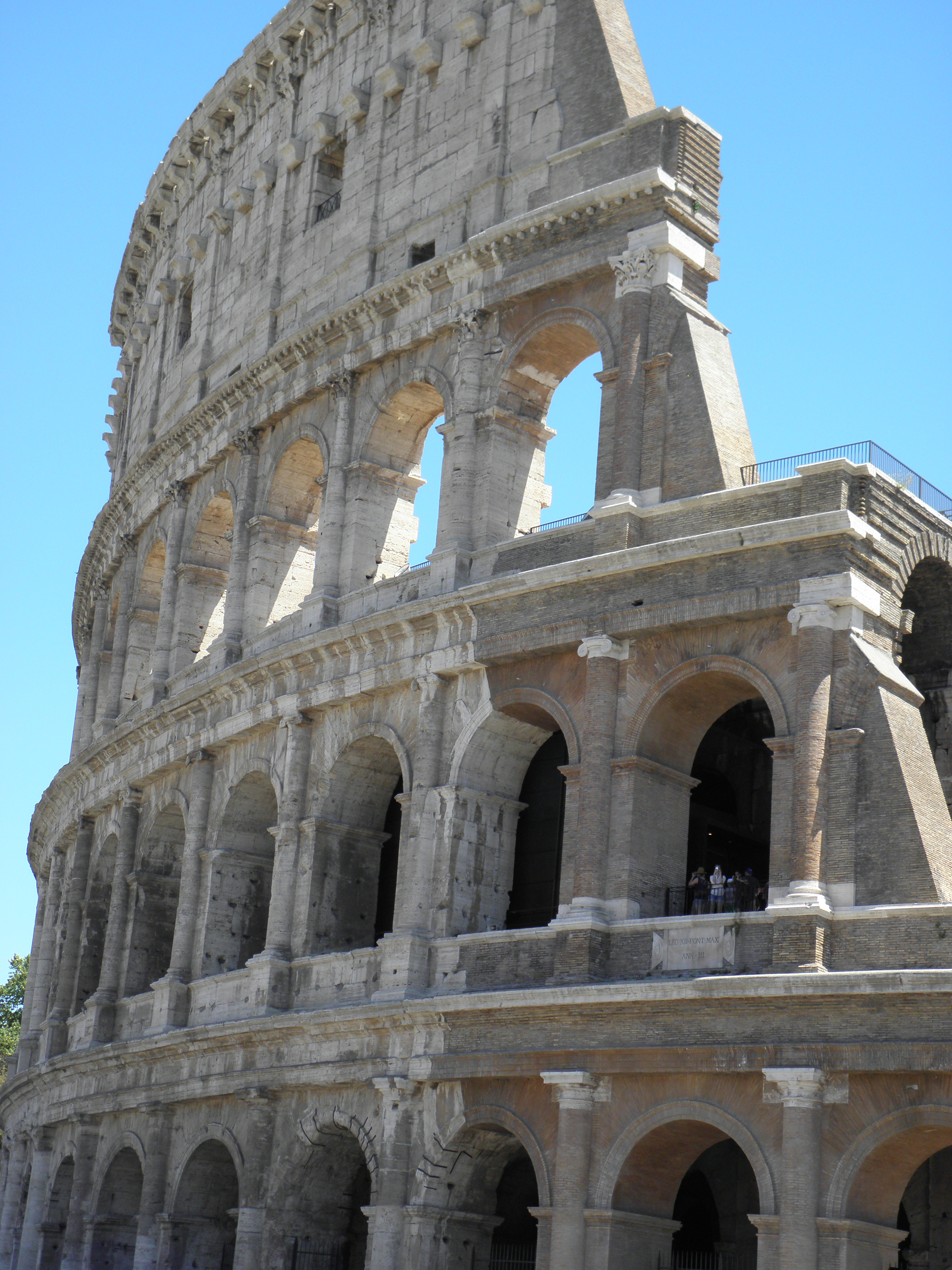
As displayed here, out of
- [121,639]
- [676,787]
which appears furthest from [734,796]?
[121,639]

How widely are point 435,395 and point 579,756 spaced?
7119mm

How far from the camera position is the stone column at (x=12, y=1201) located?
3042 cm

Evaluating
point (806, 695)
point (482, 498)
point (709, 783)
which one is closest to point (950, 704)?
point (709, 783)

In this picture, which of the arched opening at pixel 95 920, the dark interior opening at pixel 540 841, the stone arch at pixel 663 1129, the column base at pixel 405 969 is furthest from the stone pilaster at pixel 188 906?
the stone arch at pixel 663 1129

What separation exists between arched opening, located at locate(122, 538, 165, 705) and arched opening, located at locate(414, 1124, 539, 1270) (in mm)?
14419

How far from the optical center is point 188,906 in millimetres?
25156

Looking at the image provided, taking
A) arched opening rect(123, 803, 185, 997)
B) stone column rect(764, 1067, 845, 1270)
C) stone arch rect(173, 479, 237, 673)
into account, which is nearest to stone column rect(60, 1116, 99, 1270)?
arched opening rect(123, 803, 185, 997)

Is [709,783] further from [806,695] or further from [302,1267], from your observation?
[302,1267]

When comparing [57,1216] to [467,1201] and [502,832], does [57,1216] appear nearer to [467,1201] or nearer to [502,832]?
[467,1201]

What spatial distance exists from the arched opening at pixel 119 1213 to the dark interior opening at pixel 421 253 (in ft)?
45.0

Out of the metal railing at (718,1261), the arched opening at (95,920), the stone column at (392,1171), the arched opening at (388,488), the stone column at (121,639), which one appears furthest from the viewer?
the stone column at (121,639)

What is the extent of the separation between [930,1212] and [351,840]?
8.51 metres

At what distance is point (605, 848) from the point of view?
18.8 metres

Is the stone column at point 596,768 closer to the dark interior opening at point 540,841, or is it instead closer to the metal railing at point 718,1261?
the dark interior opening at point 540,841
